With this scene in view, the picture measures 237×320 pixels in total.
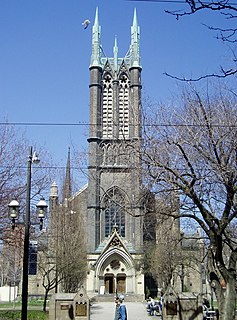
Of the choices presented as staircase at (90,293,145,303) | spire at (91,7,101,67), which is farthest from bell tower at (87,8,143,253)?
staircase at (90,293,145,303)

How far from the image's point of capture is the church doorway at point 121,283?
51.8m

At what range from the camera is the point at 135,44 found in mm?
62000

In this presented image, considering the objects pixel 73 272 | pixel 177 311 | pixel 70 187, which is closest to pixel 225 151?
pixel 177 311

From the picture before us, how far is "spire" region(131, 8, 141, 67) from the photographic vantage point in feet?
198

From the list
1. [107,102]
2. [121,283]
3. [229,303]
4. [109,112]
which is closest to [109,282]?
[121,283]

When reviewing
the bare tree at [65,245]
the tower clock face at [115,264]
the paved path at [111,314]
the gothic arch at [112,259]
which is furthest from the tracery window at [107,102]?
the paved path at [111,314]

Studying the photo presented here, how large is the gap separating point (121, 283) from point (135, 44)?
30.4 metres

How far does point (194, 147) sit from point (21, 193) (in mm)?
11339

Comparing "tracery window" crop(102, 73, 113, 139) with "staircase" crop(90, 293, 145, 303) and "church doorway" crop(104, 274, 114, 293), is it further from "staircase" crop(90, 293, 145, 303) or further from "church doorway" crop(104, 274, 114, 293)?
"staircase" crop(90, 293, 145, 303)

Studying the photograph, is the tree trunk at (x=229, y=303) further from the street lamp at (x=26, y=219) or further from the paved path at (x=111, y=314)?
the paved path at (x=111, y=314)

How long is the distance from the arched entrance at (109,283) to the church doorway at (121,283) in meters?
0.66

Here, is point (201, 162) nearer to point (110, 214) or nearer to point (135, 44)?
point (110, 214)

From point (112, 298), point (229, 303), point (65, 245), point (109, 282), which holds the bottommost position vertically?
point (112, 298)

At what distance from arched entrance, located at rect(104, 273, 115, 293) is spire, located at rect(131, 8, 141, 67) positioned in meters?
26.0
